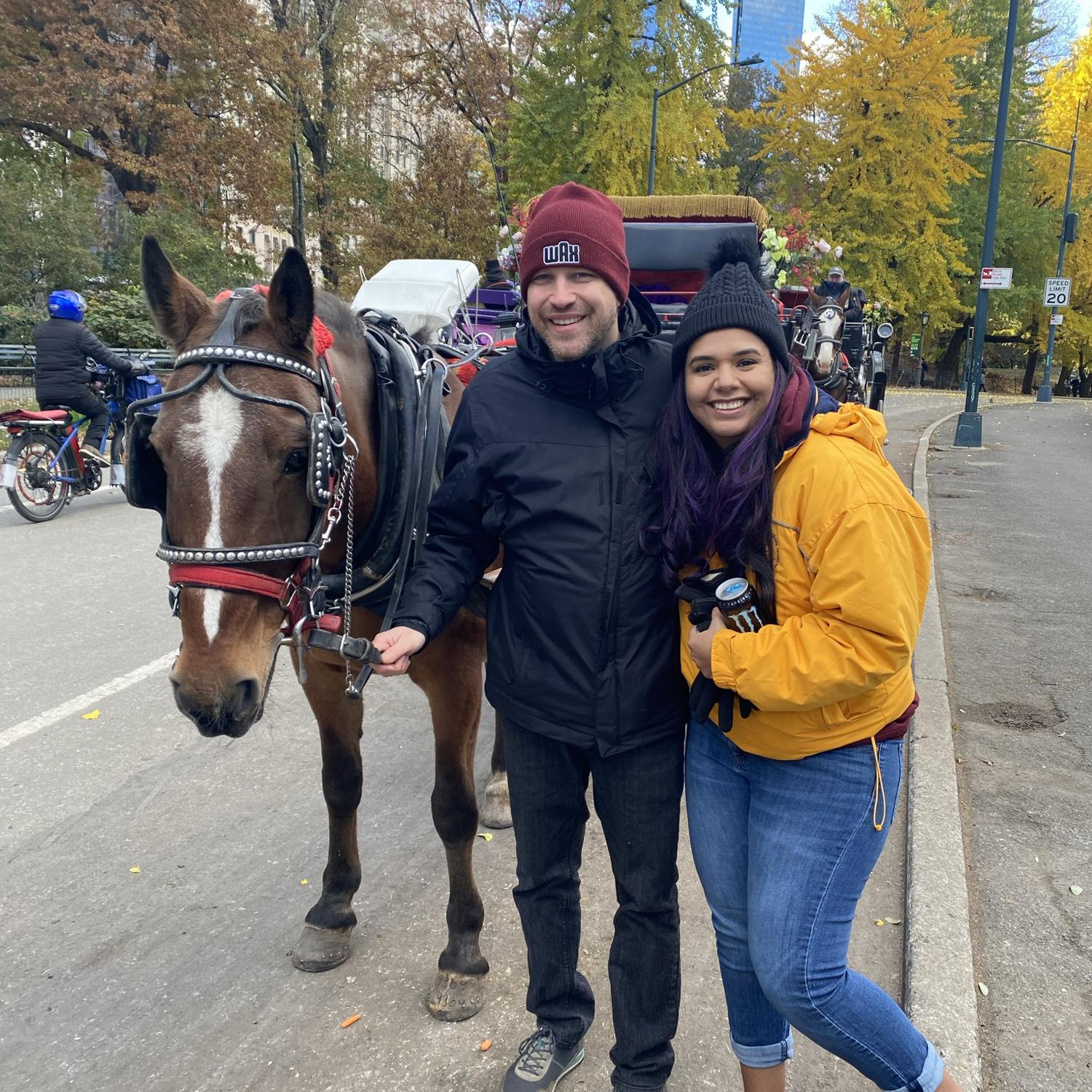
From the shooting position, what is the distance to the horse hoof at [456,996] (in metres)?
2.53

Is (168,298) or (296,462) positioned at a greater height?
(168,298)

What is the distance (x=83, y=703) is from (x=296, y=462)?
3.35 metres

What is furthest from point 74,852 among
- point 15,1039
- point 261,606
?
point 261,606

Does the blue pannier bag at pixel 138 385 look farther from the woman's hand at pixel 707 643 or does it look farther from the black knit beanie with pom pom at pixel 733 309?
the woman's hand at pixel 707 643

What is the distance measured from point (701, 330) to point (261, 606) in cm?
109

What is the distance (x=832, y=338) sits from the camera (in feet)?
37.0

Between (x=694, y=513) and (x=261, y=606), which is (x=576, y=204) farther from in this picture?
(x=261, y=606)

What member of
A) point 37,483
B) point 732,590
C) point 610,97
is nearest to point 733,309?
point 732,590

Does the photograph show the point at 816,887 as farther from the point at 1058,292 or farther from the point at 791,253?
the point at 1058,292

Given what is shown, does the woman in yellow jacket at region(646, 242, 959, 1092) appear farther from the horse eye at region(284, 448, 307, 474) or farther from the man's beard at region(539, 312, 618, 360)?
the horse eye at region(284, 448, 307, 474)

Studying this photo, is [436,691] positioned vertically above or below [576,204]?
below

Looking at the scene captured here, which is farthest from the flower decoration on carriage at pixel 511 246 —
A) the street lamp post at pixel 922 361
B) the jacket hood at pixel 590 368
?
the street lamp post at pixel 922 361

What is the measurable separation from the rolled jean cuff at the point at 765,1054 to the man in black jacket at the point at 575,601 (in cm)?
19

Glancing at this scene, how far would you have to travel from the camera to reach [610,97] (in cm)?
1841
